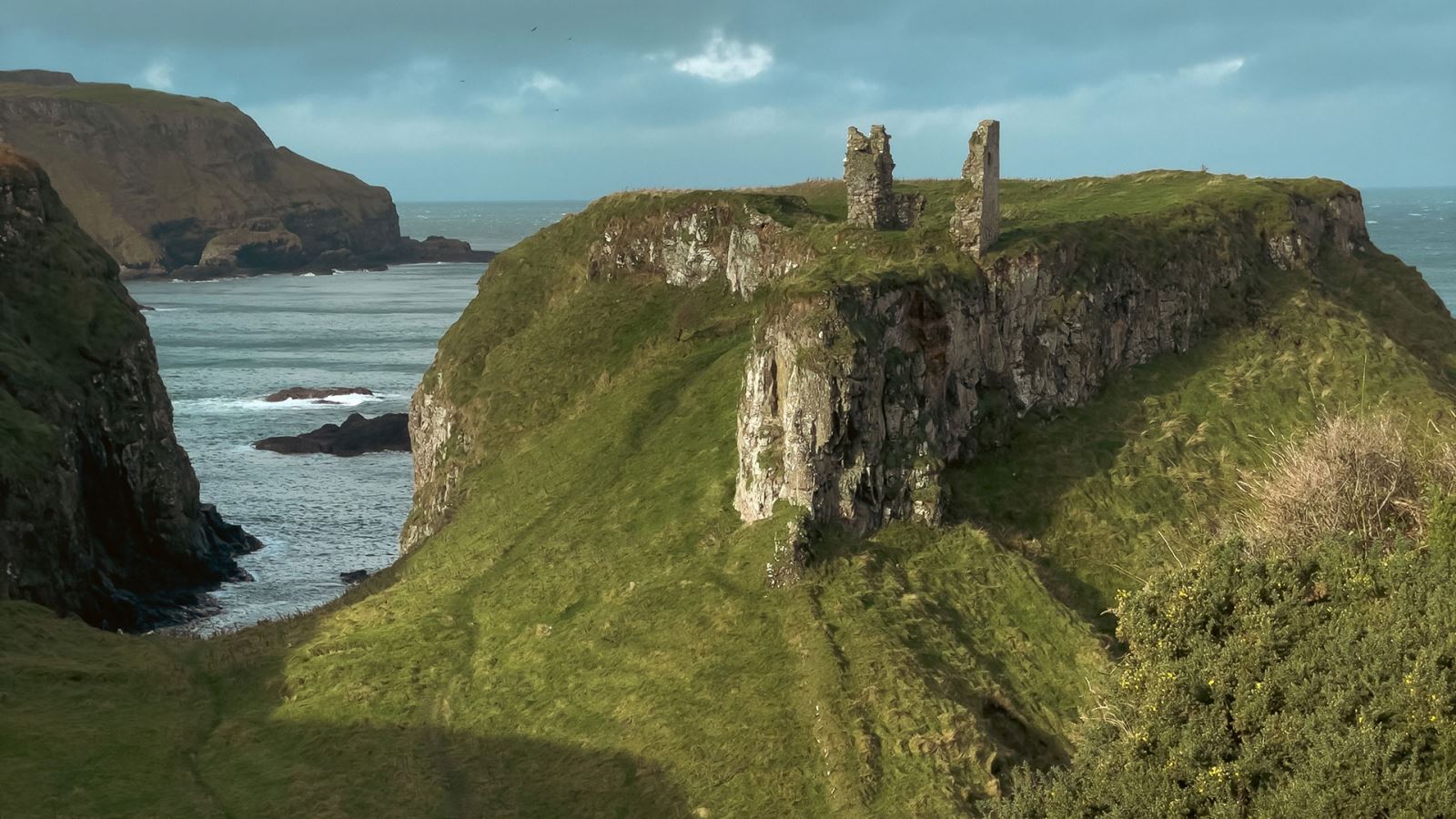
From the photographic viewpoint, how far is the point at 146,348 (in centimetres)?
9331

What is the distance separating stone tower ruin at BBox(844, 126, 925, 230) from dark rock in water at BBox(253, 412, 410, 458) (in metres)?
66.2

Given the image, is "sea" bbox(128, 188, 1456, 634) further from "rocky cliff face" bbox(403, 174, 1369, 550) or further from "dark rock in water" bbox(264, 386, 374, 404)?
"rocky cliff face" bbox(403, 174, 1369, 550)

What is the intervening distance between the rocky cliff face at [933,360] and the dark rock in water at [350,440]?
237 ft

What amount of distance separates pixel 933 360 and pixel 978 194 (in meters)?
7.56

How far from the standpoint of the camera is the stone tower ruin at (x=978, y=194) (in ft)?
195

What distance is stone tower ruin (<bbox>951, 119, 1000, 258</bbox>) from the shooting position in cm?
5950

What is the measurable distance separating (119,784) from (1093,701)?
2912cm

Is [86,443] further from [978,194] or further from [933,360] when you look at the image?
[978,194]

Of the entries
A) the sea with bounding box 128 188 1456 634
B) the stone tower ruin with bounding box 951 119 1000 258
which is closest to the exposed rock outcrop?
the stone tower ruin with bounding box 951 119 1000 258

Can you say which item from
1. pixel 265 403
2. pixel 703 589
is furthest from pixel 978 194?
pixel 265 403

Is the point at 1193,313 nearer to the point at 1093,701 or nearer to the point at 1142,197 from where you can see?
the point at 1142,197

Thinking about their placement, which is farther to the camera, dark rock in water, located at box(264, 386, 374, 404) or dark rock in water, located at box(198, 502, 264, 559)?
dark rock in water, located at box(264, 386, 374, 404)

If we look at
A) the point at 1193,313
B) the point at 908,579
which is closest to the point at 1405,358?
the point at 1193,313

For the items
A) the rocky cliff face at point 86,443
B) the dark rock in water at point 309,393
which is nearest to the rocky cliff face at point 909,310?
the rocky cliff face at point 86,443
